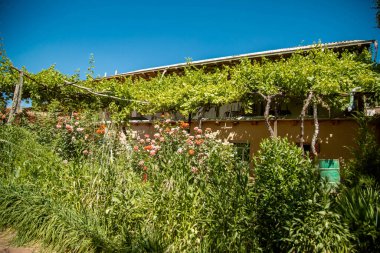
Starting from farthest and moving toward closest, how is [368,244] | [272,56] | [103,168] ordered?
[272,56], [103,168], [368,244]

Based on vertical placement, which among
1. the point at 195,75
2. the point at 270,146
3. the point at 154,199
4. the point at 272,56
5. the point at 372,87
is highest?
the point at 272,56

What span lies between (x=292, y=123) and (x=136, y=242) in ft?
30.2

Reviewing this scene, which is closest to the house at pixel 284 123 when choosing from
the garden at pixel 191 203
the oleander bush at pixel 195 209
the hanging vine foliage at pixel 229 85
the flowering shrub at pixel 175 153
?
the hanging vine foliage at pixel 229 85

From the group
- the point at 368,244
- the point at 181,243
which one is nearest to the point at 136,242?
the point at 181,243

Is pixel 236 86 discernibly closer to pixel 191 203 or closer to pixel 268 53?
pixel 268 53

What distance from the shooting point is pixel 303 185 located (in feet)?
9.60

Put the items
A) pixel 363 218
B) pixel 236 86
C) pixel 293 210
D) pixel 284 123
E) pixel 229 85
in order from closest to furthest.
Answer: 1. pixel 293 210
2. pixel 363 218
3. pixel 236 86
4. pixel 229 85
5. pixel 284 123

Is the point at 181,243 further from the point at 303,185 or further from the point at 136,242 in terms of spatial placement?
the point at 303,185

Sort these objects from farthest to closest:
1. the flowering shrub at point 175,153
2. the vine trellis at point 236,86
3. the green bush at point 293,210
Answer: the vine trellis at point 236,86, the flowering shrub at point 175,153, the green bush at point 293,210

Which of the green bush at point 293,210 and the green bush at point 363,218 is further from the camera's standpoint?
the green bush at point 363,218

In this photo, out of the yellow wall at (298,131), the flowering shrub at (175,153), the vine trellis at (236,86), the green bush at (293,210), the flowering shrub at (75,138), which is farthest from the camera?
the yellow wall at (298,131)

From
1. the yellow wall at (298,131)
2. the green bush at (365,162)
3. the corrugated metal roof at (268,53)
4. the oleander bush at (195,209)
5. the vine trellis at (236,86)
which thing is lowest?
the oleander bush at (195,209)

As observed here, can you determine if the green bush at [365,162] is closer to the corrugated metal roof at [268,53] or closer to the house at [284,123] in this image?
the house at [284,123]

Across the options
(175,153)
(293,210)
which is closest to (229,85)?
(175,153)
